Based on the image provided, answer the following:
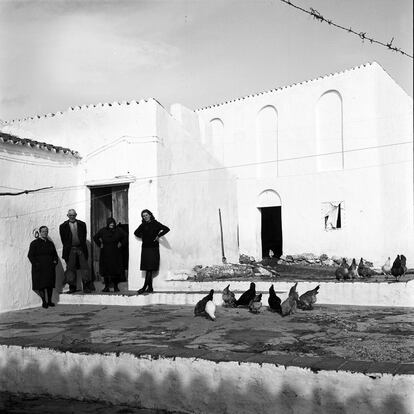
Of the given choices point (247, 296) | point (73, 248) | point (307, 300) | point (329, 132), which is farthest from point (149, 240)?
point (329, 132)

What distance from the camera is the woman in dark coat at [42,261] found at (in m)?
9.45

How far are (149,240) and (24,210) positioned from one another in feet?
7.87

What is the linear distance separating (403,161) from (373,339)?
46.8ft

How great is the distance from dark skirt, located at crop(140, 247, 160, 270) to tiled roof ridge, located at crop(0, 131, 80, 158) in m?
2.66

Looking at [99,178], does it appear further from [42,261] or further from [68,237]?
[42,261]

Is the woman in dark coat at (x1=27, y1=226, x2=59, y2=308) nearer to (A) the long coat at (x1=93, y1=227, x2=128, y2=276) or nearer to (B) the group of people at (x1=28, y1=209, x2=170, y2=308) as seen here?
(B) the group of people at (x1=28, y1=209, x2=170, y2=308)

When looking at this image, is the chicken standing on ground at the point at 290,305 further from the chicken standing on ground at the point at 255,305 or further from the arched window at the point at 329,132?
the arched window at the point at 329,132

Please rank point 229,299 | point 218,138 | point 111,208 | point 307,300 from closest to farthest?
point 307,300 < point 229,299 < point 111,208 < point 218,138

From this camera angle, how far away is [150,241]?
34.4 ft

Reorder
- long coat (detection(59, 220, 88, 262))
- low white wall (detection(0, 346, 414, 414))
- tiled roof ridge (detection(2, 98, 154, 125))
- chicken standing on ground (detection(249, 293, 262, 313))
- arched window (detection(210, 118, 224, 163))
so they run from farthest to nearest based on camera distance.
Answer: arched window (detection(210, 118, 224, 163)) → tiled roof ridge (detection(2, 98, 154, 125)) → long coat (detection(59, 220, 88, 262)) → chicken standing on ground (detection(249, 293, 262, 313)) → low white wall (detection(0, 346, 414, 414))

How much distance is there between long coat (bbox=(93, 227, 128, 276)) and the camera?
10492 mm

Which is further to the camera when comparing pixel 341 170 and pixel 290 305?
pixel 341 170

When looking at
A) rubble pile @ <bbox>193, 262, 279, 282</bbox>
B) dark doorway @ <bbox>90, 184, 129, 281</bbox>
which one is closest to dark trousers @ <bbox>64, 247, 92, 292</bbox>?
dark doorway @ <bbox>90, 184, 129, 281</bbox>

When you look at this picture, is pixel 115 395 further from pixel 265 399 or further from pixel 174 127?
pixel 174 127
